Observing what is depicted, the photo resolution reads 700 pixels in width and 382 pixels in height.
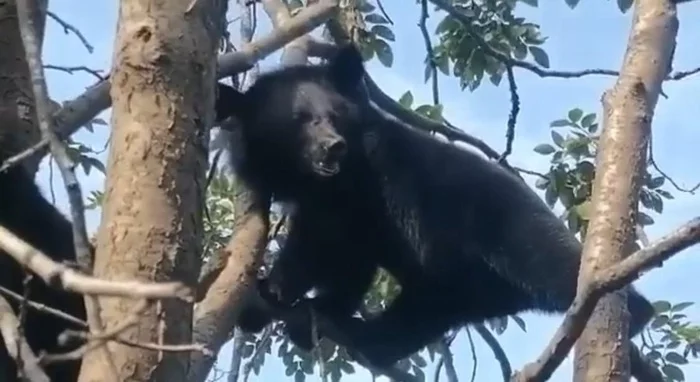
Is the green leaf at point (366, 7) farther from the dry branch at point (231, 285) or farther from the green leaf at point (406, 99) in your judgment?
the dry branch at point (231, 285)

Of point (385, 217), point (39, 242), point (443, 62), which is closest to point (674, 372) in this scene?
point (385, 217)

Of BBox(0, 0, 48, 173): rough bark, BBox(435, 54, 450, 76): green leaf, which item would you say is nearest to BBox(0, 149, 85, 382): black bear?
BBox(0, 0, 48, 173): rough bark

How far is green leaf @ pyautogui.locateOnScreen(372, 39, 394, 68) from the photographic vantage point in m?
5.34

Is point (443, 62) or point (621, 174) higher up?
point (443, 62)

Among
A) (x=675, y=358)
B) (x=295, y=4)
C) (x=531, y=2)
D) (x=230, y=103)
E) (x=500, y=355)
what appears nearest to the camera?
(x=500, y=355)

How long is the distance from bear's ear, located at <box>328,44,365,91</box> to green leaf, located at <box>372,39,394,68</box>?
347mm

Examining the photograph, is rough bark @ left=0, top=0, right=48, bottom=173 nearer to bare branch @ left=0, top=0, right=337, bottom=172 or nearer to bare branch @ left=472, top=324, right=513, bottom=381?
bare branch @ left=0, top=0, right=337, bottom=172

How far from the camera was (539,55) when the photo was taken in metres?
5.39

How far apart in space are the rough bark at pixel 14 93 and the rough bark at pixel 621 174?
5.26 feet

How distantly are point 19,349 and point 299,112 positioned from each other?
3.25 metres

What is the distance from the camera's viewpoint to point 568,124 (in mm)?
4977

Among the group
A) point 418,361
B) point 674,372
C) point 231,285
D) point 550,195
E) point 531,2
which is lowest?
point 231,285

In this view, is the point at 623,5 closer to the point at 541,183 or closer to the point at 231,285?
the point at 541,183

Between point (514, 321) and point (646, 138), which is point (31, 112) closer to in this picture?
point (646, 138)
